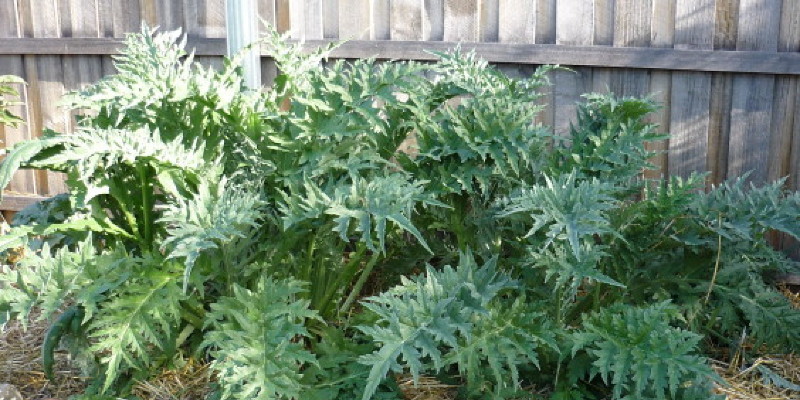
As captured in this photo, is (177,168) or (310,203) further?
(177,168)

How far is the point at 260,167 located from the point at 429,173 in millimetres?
642

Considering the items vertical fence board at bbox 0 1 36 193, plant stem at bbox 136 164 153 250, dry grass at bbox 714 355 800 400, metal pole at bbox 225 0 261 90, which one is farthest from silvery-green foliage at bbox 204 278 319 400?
vertical fence board at bbox 0 1 36 193

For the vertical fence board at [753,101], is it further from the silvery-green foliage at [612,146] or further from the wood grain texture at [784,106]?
the silvery-green foliage at [612,146]

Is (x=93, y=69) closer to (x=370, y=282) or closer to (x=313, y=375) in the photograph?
(x=370, y=282)

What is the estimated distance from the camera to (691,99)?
4211 mm

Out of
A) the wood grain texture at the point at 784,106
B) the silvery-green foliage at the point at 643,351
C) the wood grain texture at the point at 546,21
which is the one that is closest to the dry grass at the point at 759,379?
the silvery-green foliage at the point at 643,351

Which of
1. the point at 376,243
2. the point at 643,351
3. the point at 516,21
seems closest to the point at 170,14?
the point at 516,21

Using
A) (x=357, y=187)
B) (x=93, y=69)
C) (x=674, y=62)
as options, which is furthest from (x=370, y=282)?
(x=93, y=69)

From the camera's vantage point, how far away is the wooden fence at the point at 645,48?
407 cm

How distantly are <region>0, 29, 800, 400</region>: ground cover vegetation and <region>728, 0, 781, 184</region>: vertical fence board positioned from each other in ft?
1.83

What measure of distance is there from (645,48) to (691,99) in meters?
0.32

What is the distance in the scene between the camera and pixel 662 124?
428 centimetres

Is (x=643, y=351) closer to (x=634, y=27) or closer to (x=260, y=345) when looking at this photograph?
(x=260, y=345)

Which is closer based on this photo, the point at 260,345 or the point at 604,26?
the point at 260,345
